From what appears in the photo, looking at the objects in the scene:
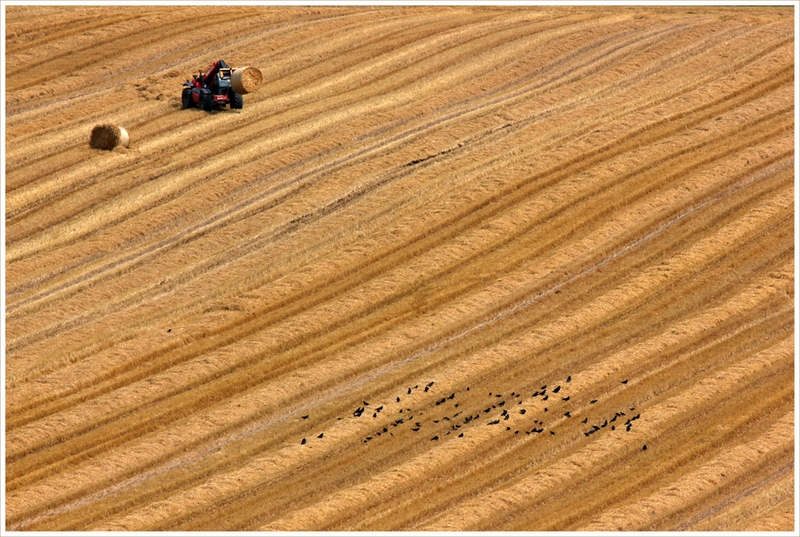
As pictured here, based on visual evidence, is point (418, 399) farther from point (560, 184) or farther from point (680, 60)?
point (680, 60)

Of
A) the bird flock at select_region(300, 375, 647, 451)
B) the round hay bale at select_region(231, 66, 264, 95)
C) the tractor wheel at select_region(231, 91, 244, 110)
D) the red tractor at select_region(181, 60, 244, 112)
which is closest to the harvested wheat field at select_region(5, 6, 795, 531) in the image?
the bird flock at select_region(300, 375, 647, 451)

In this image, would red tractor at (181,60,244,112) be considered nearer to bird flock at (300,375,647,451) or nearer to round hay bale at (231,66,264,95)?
round hay bale at (231,66,264,95)

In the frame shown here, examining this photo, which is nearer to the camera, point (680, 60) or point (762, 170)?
point (762, 170)

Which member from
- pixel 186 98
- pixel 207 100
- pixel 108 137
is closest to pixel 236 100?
pixel 207 100

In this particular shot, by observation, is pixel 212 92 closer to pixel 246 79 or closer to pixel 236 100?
pixel 236 100

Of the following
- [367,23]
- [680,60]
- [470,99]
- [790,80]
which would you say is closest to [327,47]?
[367,23]

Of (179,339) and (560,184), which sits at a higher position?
(560,184)
